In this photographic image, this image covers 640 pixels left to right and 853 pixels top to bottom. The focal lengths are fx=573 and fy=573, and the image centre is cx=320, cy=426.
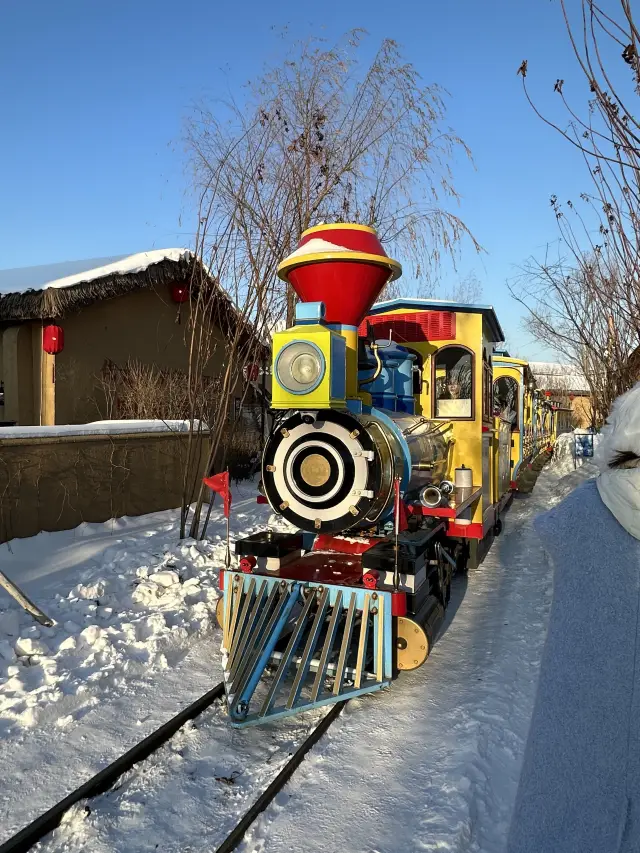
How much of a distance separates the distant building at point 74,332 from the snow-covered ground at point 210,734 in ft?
17.4

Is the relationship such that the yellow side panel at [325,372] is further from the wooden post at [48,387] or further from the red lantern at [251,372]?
the wooden post at [48,387]

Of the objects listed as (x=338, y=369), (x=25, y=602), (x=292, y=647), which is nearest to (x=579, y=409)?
(x=338, y=369)

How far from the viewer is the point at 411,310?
648 cm

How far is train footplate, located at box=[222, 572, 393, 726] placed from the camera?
387cm

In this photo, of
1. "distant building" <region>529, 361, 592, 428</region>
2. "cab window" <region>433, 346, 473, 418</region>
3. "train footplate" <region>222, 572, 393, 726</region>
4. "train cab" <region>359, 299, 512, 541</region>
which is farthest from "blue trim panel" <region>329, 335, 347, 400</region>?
"distant building" <region>529, 361, 592, 428</region>

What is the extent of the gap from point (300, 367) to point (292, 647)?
2.06 m

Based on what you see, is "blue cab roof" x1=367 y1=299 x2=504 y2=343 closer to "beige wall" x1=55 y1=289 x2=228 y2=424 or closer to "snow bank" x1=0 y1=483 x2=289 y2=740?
"snow bank" x1=0 y1=483 x2=289 y2=740

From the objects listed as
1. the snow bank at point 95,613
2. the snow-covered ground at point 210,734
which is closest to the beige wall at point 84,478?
the snow bank at point 95,613

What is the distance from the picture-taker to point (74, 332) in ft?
35.7

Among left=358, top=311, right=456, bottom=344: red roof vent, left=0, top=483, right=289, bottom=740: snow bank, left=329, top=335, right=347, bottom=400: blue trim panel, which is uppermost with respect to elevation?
left=358, top=311, right=456, bottom=344: red roof vent

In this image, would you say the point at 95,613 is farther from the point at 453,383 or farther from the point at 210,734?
the point at 453,383

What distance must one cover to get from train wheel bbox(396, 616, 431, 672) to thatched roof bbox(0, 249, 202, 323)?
22.5 feet

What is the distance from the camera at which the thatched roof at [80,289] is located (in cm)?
1000

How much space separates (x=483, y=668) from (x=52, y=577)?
4.29m
